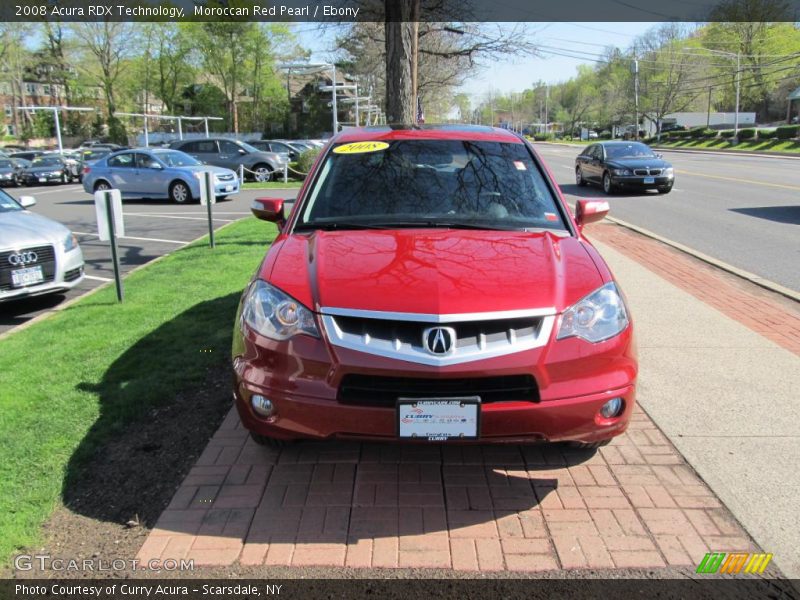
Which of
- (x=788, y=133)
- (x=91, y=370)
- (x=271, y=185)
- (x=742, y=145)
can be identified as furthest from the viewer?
(x=742, y=145)

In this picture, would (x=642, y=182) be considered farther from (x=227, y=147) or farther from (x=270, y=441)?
(x=270, y=441)

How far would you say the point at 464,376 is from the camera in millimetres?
2654

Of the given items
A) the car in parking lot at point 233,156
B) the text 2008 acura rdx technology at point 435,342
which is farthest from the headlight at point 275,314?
the car in parking lot at point 233,156

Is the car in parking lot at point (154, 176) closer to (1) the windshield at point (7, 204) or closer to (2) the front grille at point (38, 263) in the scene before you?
(1) the windshield at point (7, 204)

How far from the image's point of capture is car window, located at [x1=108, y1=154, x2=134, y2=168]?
18266 mm

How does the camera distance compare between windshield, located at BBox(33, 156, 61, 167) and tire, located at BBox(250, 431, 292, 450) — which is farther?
windshield, located at BBox(33, 156, 61, 167)

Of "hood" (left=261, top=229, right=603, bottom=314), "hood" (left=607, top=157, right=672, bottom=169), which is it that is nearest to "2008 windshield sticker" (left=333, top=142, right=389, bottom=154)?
"hood" (left=261, top=229, right=603, bottom=314)

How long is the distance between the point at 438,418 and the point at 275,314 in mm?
926

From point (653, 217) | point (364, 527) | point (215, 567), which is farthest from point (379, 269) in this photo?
point (653, 217)

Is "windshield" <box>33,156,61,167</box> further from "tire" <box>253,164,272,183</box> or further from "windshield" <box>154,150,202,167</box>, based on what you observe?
"windshield" <box>154,150,202,167</box>

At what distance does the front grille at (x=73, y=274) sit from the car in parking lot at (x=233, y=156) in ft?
57.5

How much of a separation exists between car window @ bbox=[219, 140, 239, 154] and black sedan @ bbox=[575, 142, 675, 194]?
44.2 feet

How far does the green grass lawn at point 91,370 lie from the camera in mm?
3197

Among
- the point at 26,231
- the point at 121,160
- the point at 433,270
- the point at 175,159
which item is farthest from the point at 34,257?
the point at 121,160
